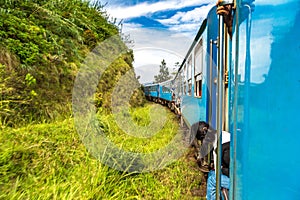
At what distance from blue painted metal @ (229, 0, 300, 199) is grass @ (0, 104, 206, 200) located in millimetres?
2039

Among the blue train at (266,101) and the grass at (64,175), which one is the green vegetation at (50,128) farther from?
the blue train at (266,101)

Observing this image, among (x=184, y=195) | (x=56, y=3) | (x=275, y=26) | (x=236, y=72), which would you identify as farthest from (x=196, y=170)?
(x=56, y=3)

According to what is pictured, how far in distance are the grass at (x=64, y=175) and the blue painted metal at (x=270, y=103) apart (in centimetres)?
204

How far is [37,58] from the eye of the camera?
480 cm

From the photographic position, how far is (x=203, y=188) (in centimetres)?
400

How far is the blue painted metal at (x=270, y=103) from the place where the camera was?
117 centimetres

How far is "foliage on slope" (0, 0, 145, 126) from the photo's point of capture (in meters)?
4.05

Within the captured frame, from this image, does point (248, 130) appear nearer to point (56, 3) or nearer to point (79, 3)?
point (56, 3)

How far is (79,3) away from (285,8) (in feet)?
25.4

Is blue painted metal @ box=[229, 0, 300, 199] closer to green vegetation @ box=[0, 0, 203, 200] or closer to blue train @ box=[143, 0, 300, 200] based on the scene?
blue train @ box=[143, 0, 300, 200]

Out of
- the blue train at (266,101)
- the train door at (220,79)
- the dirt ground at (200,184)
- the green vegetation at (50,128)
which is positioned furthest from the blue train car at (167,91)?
the blue train at (266,101)

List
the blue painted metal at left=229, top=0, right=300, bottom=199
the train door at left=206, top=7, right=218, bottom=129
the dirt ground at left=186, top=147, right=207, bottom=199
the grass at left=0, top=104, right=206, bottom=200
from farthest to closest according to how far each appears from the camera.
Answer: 1. the dirt ground at left=186, top=147, right=207, bottom=199
2. the train door at left=206, top=7, right=218, bottom=129
3. the grass at left=0, top=104, right=206, bottom=200
4. the blue painted metal at left=229, top=0, right=300, bottom=199

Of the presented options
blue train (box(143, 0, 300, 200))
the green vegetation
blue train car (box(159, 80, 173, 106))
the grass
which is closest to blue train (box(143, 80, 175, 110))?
blue train car (box(159, 80, 173, 106))

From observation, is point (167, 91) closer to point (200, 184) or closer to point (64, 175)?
point (200, 184)
